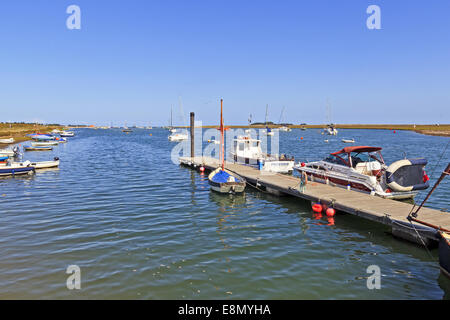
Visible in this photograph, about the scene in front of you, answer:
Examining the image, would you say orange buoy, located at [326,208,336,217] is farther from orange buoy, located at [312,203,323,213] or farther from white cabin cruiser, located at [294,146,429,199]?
white cabin cruiser, located at [294,146,429,199]

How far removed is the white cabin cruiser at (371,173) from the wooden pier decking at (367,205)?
876 mm

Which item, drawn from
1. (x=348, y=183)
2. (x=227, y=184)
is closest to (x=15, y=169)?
(x=227, y=184)

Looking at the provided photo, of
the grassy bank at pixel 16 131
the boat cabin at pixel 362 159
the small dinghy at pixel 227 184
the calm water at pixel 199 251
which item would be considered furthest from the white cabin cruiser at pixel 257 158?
the grassy bank at pixel 16 131

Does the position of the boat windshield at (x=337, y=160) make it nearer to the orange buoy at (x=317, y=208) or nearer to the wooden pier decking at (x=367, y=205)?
the wooden pier decking at (x=367, y=205)

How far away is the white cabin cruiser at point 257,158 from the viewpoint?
30234 mm

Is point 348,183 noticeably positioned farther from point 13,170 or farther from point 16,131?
point 16,131

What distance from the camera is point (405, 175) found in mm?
19469

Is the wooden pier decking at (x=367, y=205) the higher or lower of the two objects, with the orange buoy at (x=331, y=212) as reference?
higher

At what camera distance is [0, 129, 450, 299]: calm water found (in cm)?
995

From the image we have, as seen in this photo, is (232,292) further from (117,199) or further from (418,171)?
(418,171)

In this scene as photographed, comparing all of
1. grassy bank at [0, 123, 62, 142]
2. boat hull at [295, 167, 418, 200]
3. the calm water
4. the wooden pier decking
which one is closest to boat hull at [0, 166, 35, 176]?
the calm water

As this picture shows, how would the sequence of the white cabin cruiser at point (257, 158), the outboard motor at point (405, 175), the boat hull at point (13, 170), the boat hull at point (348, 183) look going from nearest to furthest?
the outboard motor at point (405, 175), the boat hull at point (348, 183), the white cabin cruiser at point (257, 158), the boat hull at point (13, 170)
